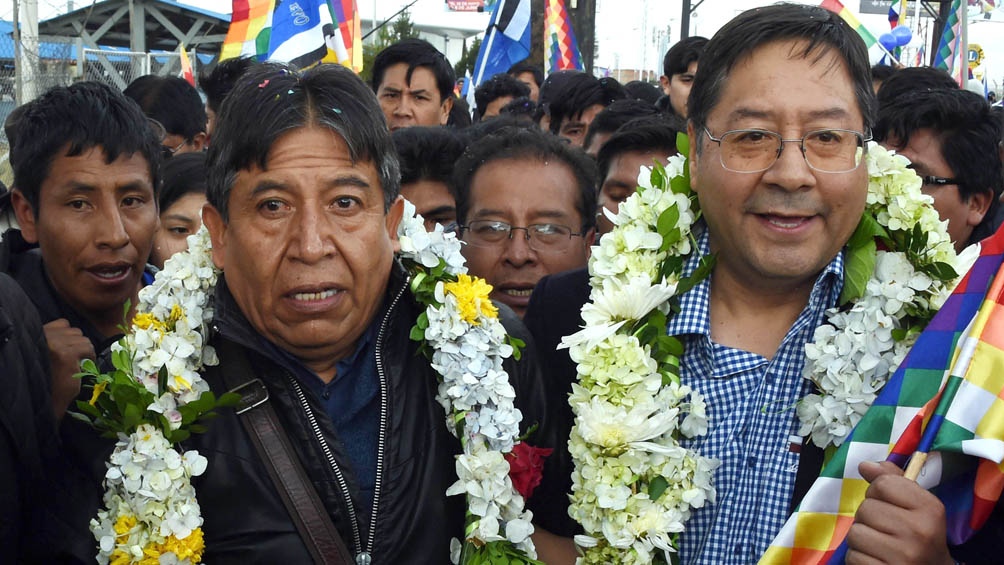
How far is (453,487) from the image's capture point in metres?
2.61

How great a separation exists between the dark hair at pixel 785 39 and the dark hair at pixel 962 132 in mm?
1800

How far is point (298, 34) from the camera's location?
24.0 feet

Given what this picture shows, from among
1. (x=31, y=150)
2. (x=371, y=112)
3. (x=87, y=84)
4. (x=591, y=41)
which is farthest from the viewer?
(x=591, y=41)

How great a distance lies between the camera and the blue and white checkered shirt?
2.52 m

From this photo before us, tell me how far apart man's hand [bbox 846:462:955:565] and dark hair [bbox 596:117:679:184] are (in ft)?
8.66

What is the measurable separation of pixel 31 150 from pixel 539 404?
211cm

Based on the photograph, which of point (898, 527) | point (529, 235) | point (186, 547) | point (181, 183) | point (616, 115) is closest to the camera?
point (898, 527)

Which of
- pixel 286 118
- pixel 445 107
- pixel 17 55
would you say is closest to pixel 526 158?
pixel 286 118

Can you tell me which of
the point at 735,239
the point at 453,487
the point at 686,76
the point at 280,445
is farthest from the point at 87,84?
the point at 686,76

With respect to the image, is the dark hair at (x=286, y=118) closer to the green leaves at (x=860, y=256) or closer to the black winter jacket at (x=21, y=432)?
the black winter jacket at (x=21, y=432)

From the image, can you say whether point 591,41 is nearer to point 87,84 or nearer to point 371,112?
point 87,84

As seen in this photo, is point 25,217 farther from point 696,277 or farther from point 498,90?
point 498,90

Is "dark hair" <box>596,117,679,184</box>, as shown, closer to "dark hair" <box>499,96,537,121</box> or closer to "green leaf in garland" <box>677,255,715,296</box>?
"green leaf in garland" <box>677,255,715,296</box>

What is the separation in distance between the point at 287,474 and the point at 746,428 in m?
1.16
